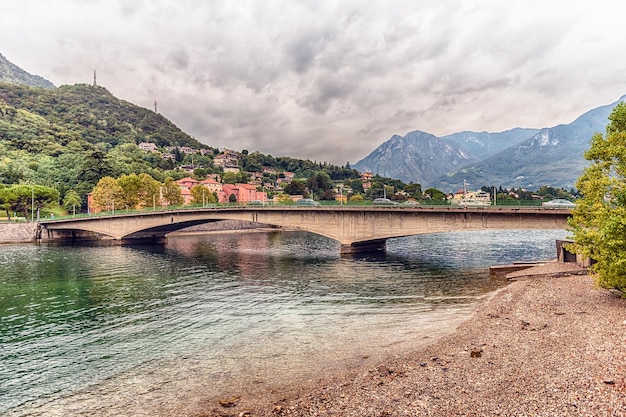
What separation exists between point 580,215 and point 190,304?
29.6m

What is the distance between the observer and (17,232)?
8469 cm

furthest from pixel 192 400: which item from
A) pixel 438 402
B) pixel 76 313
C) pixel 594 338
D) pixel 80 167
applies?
pixel 80 167

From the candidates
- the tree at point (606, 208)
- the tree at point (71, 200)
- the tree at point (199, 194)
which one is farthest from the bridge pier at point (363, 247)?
the tree at point (71, 200)

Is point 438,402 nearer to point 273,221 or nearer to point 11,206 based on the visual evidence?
point 273,221

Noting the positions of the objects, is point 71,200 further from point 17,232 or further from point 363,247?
point 363,247

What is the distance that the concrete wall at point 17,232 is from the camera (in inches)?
3292

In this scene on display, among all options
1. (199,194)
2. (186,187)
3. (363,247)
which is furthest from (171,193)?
(363,247)

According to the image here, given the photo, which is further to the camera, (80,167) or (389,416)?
(80,167)

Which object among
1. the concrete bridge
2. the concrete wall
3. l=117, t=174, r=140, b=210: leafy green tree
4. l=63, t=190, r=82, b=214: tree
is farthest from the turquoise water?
l=63, t=190, r=82, b=214: tree

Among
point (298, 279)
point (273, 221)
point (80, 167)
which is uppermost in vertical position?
point (80, 167)

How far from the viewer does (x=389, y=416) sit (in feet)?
35.6

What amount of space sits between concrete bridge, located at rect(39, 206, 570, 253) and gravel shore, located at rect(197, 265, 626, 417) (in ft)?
97.9

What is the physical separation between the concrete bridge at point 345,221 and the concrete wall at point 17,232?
1.86 m

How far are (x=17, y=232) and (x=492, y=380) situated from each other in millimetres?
103105
